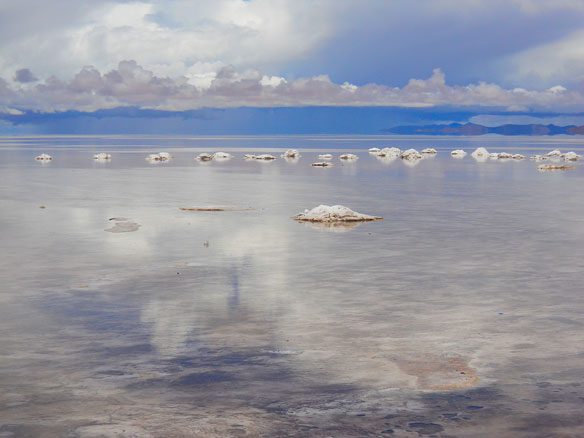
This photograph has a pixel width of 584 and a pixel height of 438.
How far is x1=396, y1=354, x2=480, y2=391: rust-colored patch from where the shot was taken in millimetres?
9281

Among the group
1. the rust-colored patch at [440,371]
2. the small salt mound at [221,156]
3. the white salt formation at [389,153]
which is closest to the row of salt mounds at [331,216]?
the rust-colored patch at [440,371]

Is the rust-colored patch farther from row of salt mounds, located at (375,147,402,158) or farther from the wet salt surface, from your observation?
row of salt mounds, located at (375,147,402,158)

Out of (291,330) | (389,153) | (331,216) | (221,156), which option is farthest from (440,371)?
(389,153)

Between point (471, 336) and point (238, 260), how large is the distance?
809cm

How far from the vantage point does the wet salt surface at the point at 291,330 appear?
325 inches

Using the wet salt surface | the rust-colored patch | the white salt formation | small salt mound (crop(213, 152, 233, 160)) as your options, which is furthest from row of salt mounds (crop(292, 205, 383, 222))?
the white salt formation

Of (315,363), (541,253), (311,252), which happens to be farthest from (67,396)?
(541,253)

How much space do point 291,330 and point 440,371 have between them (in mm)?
2785

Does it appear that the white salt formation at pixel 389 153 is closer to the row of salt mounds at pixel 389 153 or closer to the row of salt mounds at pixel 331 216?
the row of salt mounds at pixel 389 153

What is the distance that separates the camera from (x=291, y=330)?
11.8 meters

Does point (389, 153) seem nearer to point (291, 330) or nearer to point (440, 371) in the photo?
point (291, 330)

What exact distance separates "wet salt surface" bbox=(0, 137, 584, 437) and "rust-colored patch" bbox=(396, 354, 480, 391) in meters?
0.04

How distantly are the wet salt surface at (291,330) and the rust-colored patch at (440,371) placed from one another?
4 centimetres

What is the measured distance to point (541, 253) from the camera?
19.8 metres
